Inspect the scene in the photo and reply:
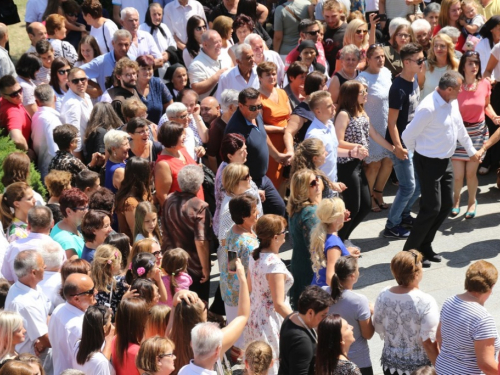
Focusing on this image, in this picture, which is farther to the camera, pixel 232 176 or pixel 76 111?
pixel 76 111

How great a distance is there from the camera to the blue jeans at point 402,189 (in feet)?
31.0

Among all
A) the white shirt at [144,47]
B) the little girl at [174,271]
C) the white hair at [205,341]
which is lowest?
the white shirt at [144,47]

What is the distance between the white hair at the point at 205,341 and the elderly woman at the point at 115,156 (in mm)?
3168

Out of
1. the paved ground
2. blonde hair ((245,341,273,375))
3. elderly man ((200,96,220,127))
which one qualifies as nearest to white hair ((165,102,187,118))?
elderly man ((200,96,220,127))

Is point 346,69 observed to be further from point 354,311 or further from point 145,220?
point 354,311

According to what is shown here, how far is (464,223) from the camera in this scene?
990cm

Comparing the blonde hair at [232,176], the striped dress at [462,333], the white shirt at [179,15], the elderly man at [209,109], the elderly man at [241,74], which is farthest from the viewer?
the white shirt at [179,15]

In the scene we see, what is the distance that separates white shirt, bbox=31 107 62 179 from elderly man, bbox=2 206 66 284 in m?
2.19

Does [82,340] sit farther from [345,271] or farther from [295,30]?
[295,30]

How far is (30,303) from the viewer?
233 inches

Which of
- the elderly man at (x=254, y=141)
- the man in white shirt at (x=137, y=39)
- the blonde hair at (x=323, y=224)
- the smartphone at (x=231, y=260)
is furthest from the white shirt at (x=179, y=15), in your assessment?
the smartphone at (x=231, y=260)

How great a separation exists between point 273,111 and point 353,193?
1.34 meters

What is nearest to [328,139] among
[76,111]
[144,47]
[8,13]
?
[76,111]

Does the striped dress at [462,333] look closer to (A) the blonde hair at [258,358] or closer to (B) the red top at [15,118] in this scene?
(A) the blonde hair at [258,358]
